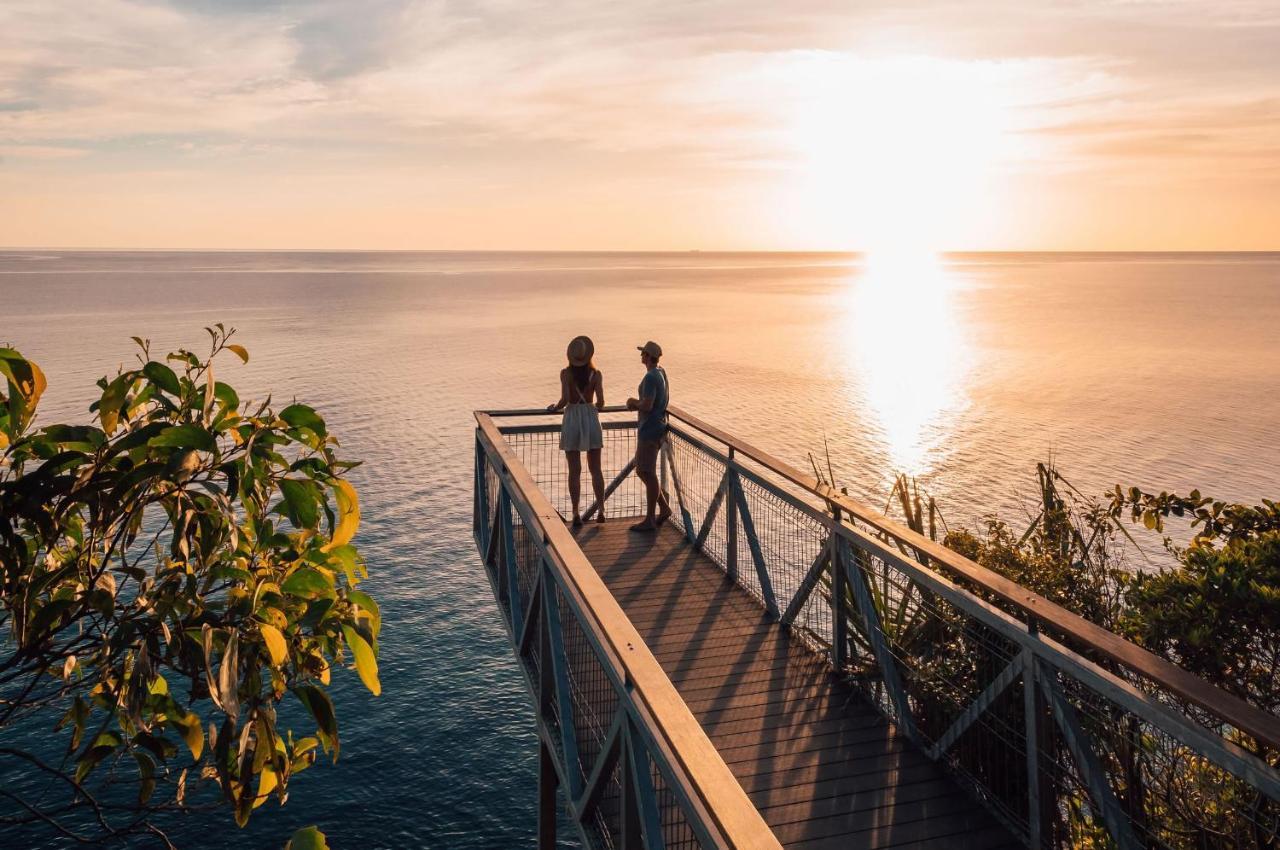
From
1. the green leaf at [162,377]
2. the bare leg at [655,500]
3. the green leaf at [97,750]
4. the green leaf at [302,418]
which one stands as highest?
the green leaf at [162,377]

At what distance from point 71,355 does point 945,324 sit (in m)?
74.0

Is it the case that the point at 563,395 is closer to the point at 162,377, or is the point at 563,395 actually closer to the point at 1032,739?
the point at 1032,739

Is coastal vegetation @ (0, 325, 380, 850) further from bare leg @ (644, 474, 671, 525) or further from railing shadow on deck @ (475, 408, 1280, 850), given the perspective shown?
bare leg @ (644, 474, 671, 525)

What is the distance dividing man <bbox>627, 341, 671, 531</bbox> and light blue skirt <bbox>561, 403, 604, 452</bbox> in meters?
0.41

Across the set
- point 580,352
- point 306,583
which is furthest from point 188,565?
point 580,352

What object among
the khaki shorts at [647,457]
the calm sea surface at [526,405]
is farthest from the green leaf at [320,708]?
the calm sea surface at [526,405]

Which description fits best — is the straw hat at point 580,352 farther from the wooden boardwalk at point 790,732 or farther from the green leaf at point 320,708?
the green leaf at point 320,708

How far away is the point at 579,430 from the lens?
9.07 meters

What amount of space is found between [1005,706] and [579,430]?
4.90m

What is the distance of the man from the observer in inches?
350

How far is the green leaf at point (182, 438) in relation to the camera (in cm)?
220

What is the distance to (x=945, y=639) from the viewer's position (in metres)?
6.52

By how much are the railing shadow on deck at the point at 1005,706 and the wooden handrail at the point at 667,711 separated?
0.03 meters

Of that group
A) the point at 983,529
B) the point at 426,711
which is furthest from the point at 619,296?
the point at 426,711
